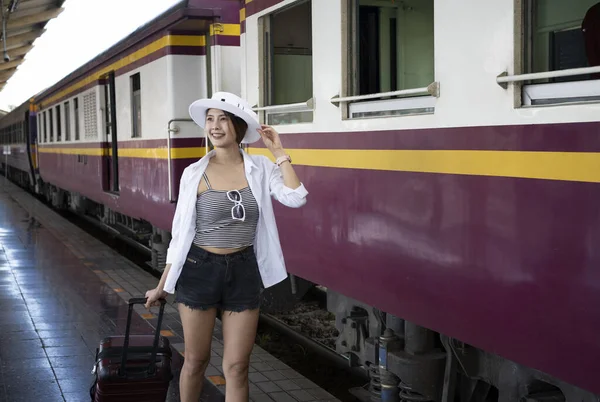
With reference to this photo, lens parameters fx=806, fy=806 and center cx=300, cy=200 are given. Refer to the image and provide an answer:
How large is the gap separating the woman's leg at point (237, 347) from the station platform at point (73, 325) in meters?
1.66

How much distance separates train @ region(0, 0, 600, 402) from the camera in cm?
317

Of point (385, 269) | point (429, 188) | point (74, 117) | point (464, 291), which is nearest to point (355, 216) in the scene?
point (385, 269)

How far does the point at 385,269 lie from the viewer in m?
4.49

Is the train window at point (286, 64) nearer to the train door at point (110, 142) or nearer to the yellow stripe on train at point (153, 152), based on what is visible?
the yellow stripe on train at point (153, 152)

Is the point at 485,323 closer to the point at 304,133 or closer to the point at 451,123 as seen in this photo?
the point at 451,123

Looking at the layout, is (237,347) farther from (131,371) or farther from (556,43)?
(556,43)

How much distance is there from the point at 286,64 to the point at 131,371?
111 inches

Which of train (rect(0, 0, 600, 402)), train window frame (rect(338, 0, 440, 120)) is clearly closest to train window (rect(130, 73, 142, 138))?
train (rect(0, 0, 600, 402))

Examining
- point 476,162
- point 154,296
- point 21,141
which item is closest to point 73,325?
point 154,296

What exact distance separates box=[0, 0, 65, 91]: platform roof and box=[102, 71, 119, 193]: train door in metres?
6.03

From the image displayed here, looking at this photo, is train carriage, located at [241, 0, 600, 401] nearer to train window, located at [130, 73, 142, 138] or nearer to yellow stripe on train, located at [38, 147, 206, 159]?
yellow stripe on train, located at [38, 147, 206, 159]

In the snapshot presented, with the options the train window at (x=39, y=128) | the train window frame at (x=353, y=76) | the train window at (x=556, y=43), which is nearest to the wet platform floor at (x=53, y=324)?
the train window frame at (x=353, y=76)

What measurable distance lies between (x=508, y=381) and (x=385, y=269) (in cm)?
90

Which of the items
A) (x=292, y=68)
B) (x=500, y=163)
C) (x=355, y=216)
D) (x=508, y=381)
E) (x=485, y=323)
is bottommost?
(x=508, y=381)
